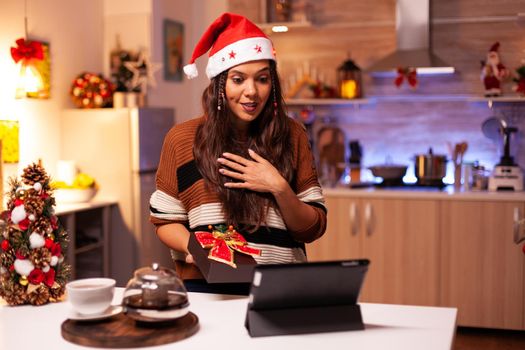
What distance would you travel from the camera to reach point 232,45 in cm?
219

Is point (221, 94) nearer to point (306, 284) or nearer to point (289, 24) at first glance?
point (306, 284)

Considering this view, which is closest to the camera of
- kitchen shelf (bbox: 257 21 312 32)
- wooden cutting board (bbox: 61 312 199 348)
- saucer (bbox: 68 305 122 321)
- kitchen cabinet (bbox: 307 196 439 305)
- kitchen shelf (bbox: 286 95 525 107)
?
wooden cutting board (bbox: 61 312 199 348)

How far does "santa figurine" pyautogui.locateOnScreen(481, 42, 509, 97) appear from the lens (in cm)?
466

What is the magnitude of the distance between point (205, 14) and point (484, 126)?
2244 mm

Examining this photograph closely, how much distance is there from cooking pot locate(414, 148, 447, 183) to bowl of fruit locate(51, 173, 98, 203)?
81.6 inches

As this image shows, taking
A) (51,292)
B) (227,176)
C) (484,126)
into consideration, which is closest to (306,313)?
(227,176)

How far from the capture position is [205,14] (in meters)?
5.60

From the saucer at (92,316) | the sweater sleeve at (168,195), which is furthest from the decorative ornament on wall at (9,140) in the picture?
the saucer at (92,316)

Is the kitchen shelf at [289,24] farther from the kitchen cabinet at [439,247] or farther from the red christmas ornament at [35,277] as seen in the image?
the red christmas ornament at [35,277]

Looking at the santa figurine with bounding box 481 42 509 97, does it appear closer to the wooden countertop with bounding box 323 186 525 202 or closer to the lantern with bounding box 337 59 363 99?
the wooden countertop with bounding box 323 186 525 202

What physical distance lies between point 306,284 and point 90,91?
11.4ft

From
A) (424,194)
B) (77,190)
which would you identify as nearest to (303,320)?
(424,194)

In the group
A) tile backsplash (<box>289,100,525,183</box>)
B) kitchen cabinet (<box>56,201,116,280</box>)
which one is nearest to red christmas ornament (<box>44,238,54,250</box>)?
kitchen cabinet (<box>56,201,116,280</box>)

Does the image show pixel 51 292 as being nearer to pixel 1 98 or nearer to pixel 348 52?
pixel 1 98
